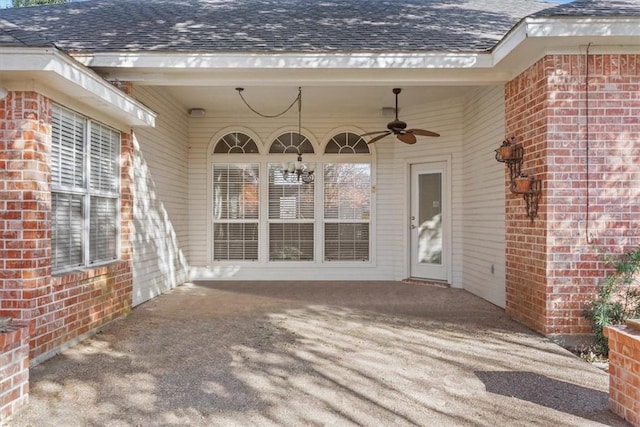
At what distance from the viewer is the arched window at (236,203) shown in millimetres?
7852

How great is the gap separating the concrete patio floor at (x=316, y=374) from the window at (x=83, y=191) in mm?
860

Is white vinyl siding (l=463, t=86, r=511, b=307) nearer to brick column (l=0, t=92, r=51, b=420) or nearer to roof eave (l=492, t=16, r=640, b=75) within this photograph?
roof eave (l=492, t=16, r=640, b=75)

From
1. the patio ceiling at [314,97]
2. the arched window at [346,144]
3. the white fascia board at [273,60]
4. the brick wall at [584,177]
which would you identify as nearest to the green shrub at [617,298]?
the brick wall at [584,177]

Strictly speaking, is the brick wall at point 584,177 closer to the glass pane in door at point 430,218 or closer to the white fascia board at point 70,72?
the glass pane in door at point 430,218

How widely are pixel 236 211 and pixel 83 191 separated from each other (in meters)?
3.71

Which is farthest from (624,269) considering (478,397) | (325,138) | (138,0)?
(138,0)

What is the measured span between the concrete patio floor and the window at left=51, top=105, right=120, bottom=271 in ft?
2.82

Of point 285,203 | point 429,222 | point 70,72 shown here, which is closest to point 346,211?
point 285,203

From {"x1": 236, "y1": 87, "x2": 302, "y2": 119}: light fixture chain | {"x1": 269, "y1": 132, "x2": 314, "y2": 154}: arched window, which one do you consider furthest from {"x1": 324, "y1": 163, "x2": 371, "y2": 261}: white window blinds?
{"x1": 236, "y1": 87, "x2": 302, "y2": 119}: light fixture chain

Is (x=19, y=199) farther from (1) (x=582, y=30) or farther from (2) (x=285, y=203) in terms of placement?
(1) (x=582, y=30)

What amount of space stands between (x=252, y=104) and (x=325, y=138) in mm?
1453

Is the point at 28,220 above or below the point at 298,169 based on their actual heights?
below

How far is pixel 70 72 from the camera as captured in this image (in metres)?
3.44

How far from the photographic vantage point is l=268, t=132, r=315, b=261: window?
7844 mm
